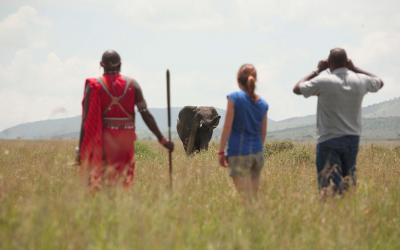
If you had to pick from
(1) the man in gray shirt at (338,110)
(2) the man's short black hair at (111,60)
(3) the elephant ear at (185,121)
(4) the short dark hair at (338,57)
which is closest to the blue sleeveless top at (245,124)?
(1) the man in gray shirt at (338,110)

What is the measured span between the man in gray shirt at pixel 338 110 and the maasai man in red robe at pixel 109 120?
77.6 inches

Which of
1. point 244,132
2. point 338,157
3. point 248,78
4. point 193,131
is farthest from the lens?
point 193,131

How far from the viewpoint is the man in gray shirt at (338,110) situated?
6.37 meters

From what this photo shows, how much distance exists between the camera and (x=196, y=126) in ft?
67.0

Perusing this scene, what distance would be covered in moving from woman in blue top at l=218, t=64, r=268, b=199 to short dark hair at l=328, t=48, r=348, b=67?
1084mm

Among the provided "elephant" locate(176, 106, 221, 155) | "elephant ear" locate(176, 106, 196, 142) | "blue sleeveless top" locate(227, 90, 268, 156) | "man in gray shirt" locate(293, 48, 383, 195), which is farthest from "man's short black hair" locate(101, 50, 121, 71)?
"elephant ear" locate(176, 106, 196, 142)

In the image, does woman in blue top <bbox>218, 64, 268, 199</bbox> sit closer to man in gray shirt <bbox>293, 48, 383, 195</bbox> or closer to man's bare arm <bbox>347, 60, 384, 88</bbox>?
man in gray shirt <bbox>293, 48, 383, 195</bbox>

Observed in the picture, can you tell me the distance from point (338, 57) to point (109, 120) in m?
2.75

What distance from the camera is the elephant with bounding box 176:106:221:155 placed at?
20047mm

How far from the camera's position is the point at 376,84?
21.7ft

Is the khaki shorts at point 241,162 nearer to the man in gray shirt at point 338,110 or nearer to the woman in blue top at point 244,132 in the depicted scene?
the woman in blue top at point 244,132

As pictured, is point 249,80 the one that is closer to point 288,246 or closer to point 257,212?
point 257,212

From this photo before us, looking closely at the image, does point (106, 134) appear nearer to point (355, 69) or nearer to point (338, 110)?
point (338, 110)

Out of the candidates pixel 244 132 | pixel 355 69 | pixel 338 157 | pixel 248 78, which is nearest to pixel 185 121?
pixel 355 69
